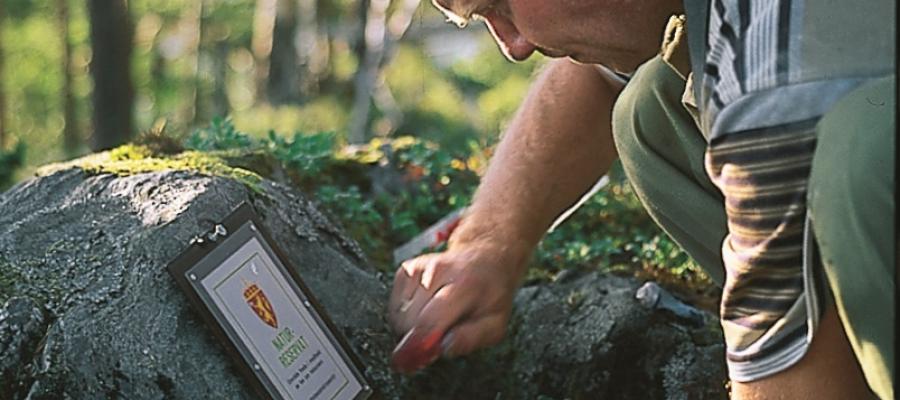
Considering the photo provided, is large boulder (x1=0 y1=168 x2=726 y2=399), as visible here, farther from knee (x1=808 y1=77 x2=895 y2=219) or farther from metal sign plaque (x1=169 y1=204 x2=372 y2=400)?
knee (x1=808 y1=77 x2=895 y2=219)

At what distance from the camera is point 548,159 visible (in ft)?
10.1

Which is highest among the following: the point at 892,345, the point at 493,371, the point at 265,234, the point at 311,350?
the point at 892,345

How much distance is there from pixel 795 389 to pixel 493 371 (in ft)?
4.87

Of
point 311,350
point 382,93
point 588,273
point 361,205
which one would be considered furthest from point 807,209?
point 382,93

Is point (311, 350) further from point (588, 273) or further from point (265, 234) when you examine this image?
point (588, 273)

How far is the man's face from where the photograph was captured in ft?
6.97

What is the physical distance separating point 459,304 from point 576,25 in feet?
3.05

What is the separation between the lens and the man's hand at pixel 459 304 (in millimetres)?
2922

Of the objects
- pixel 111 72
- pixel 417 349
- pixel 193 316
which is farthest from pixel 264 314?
pixel 111 72

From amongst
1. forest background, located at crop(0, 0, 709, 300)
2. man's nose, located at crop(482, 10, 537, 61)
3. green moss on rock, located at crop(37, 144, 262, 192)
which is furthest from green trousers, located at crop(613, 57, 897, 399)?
forest background, located at crop(0, 0, 709, 300)

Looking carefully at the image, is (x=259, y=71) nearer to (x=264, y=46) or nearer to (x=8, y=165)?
(x=264, y=46)

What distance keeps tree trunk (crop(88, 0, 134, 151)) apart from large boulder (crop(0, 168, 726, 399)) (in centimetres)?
483

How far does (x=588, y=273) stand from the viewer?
11.9ft

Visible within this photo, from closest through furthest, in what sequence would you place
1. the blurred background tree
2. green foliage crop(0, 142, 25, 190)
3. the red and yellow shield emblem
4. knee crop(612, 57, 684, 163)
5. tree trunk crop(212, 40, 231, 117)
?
knee crop(612, 57, 684, 163) < the red and yellow shield emblem < green foliage crop(0, 142, 25, 190) < the blurred background tree < tree trunk crop(212, 40, 231, 117)
